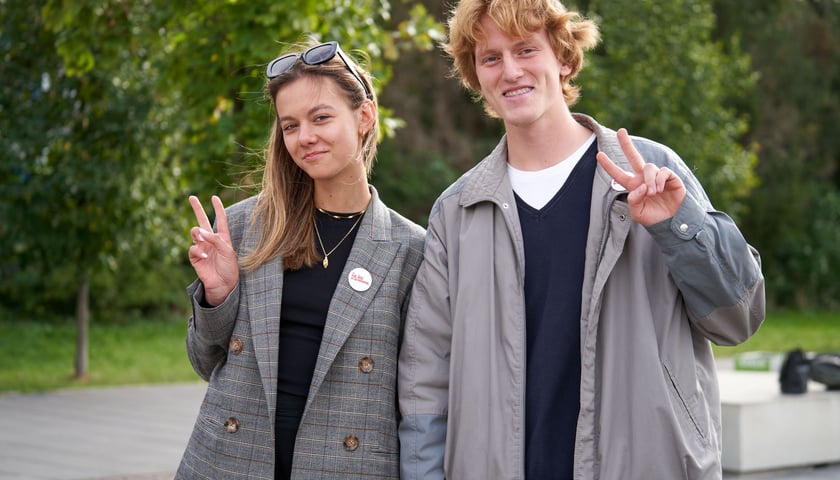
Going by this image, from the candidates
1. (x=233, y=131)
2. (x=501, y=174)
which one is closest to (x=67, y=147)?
(x=233, y=131)

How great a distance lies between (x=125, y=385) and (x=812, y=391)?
24.1 feet

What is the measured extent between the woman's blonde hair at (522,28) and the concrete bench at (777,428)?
171 inches

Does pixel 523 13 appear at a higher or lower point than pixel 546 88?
higher

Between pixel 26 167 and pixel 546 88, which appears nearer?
pixel 546 88

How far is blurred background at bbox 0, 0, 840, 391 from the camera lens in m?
6.82

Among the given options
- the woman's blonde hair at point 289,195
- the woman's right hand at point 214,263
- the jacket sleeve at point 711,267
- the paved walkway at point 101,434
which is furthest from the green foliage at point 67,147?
the jacket sleeve at point 711,267

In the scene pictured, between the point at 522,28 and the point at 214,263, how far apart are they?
1.14 metres

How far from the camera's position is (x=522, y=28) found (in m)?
3.04

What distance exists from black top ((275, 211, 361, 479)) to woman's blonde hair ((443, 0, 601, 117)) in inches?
27.7

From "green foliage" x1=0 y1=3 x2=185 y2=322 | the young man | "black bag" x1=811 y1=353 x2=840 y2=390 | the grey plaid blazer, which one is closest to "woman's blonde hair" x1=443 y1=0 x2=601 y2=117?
the young man

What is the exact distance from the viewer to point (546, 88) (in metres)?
3.10

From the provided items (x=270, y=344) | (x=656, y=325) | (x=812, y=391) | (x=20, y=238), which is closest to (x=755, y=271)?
(x=656, y=325)

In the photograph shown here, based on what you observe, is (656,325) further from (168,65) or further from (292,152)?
(168,65)

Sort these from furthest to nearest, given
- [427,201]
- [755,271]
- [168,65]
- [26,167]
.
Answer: [427,201]
[26,167]
[168,65]
[755,271]
